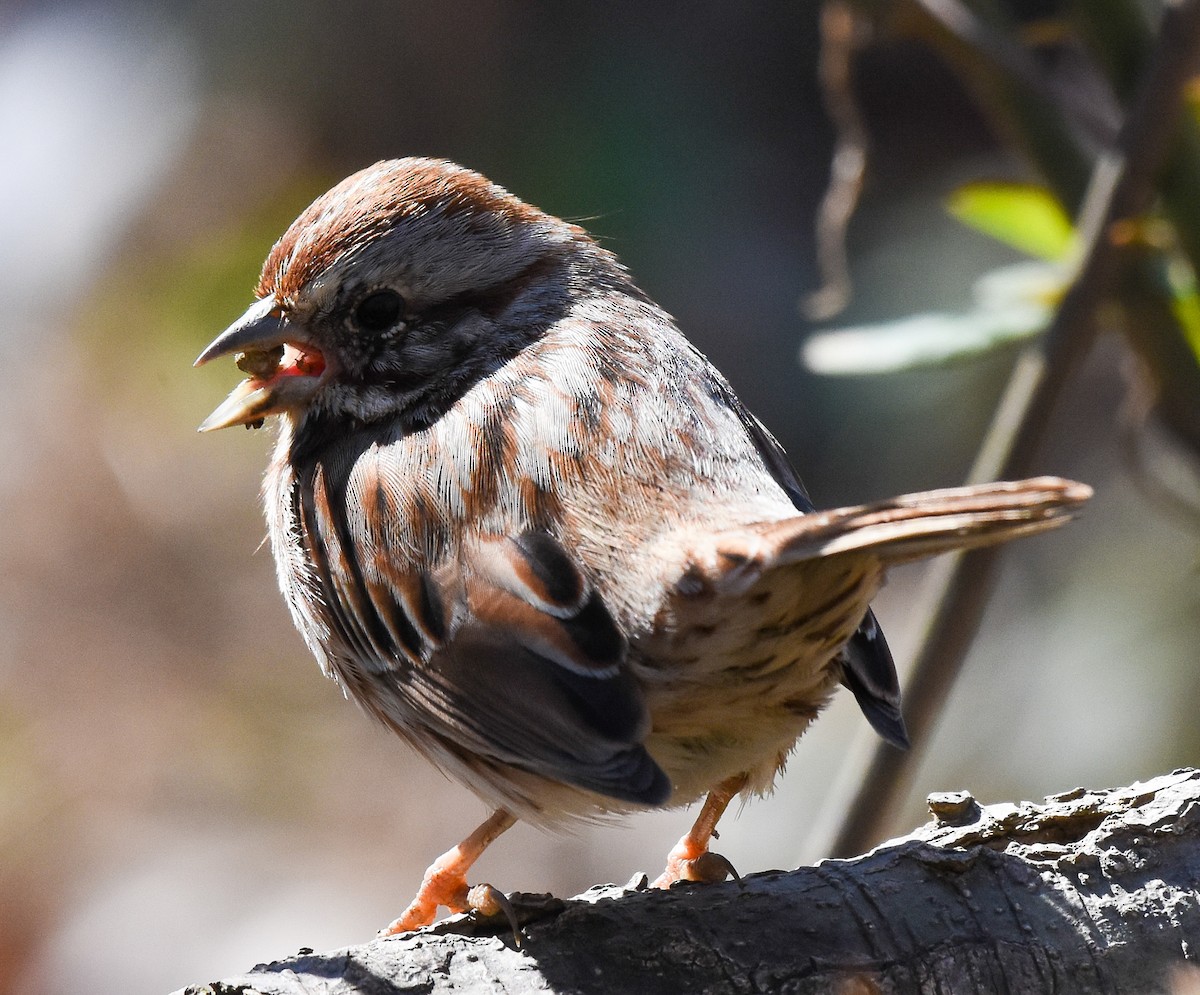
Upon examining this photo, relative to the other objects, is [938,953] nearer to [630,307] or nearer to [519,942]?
[519,942]

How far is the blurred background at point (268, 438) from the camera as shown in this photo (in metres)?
5.45

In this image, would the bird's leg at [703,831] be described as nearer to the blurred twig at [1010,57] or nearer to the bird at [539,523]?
the bird at [539,523]

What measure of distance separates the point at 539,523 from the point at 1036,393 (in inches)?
56.8

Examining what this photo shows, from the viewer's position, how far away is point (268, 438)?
4.79m

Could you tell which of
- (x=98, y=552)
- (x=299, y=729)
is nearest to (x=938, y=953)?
(x=299, y=729)

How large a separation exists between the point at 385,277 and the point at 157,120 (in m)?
5.18

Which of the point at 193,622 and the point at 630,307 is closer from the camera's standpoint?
the point at 630,307

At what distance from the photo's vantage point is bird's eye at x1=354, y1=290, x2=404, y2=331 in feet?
10.2

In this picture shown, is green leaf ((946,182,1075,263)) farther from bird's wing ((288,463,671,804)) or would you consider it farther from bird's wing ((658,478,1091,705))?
bird's wing ((288,463,671,804))

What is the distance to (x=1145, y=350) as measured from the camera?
3732mm

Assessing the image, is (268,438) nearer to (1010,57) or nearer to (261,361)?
(261,361)

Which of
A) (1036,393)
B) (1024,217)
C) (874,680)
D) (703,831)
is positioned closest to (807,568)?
(874,680)

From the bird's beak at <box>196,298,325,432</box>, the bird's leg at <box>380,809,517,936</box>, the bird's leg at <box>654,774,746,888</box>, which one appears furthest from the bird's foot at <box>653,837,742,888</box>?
the bird's beak at <box>196,298,325,432</box>

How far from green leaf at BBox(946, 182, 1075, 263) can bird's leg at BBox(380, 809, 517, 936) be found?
185 cm
